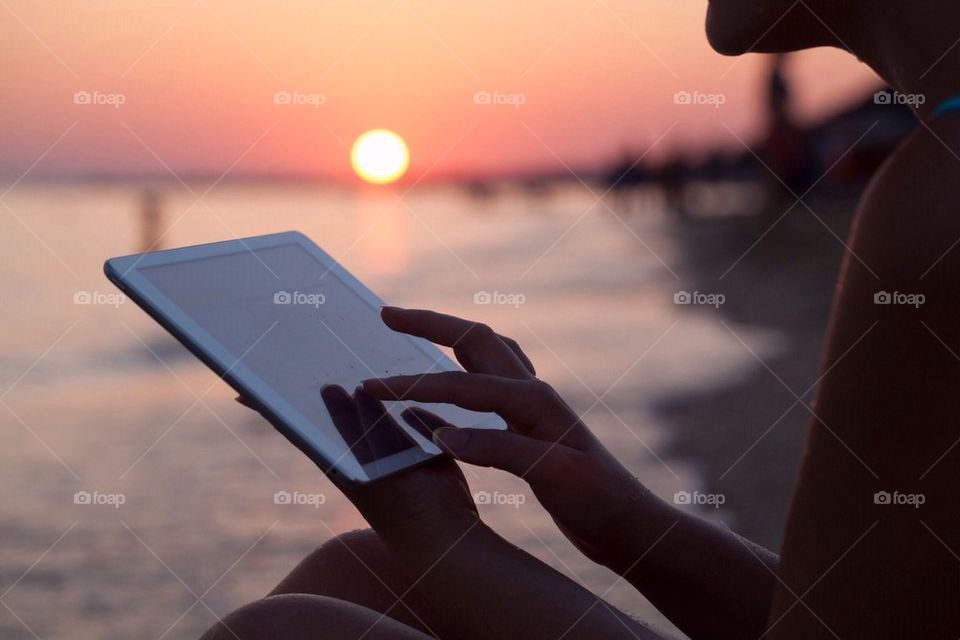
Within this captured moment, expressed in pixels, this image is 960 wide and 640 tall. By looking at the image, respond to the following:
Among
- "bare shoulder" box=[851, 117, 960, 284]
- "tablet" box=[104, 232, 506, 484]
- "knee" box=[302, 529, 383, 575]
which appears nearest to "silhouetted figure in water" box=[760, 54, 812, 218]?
"tablet" box=[104, 232, 506, 484]

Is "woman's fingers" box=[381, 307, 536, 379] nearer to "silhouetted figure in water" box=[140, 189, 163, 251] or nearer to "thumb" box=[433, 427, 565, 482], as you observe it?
"thumb" box=[433, 427, 565, 482]

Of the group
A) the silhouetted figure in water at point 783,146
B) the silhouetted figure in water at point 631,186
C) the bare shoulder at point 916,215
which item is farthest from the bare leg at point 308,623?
the silhouetted figure in water at point 631,186

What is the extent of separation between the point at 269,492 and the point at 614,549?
105 inches

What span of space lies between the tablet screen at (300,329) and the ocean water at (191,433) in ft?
4.82

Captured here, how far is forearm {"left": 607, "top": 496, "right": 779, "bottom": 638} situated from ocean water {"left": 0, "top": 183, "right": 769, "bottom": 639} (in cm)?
147

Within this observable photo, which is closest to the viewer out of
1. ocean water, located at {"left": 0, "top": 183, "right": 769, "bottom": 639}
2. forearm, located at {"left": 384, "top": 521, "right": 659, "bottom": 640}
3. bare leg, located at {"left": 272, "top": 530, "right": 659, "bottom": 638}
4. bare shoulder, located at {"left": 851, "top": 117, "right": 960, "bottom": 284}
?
bare shoulder, located at {"left": 851, "top": 117, "right": 960, "bottom": 284}

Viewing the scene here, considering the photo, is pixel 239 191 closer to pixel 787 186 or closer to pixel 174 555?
pixel 787 186

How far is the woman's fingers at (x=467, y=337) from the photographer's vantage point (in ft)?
4.52

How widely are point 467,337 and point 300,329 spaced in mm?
292

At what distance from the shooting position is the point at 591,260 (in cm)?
1318

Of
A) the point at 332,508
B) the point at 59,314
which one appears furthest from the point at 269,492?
the point at 59,314

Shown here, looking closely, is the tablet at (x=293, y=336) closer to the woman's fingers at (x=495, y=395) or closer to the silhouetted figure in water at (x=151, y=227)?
the woman's fingers at (x=495, y=395)

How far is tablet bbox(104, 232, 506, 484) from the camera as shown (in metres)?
1.35

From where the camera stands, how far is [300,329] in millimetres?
1555
